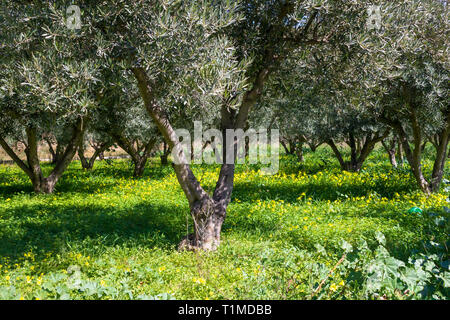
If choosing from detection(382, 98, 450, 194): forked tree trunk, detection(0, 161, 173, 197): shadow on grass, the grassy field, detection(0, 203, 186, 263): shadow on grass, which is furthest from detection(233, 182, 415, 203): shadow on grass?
detection(0, 161, 173, 197): shadow on grass

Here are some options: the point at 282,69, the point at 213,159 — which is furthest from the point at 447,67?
the point at 213,159

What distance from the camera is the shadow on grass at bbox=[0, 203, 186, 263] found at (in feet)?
21.7

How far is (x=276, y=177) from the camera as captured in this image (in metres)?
13.6

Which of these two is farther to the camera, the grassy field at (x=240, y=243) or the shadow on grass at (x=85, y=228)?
the shadow on grass at (x=85, y=228)

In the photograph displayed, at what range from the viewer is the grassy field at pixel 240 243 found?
3.65m

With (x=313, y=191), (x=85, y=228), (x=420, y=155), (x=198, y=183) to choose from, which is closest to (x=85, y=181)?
(x=85, y=228)

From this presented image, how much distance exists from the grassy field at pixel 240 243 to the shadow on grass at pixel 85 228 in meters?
0.03

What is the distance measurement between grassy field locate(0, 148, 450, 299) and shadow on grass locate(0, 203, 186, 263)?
0.03 m

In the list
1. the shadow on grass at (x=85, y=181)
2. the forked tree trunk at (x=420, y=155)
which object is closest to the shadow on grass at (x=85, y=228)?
the shadow on grass at (x=85, y=181)

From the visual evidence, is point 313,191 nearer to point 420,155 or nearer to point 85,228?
point 420,155

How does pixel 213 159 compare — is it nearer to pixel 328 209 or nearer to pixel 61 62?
pixel 328 209

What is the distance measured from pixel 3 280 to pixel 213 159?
1730cm

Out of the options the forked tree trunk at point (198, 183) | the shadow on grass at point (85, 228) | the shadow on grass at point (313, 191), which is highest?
the forked tree trunk at point (198, 183)

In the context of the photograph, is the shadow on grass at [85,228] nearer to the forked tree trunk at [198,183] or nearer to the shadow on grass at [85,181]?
the forked tree trunk at [198,183]
